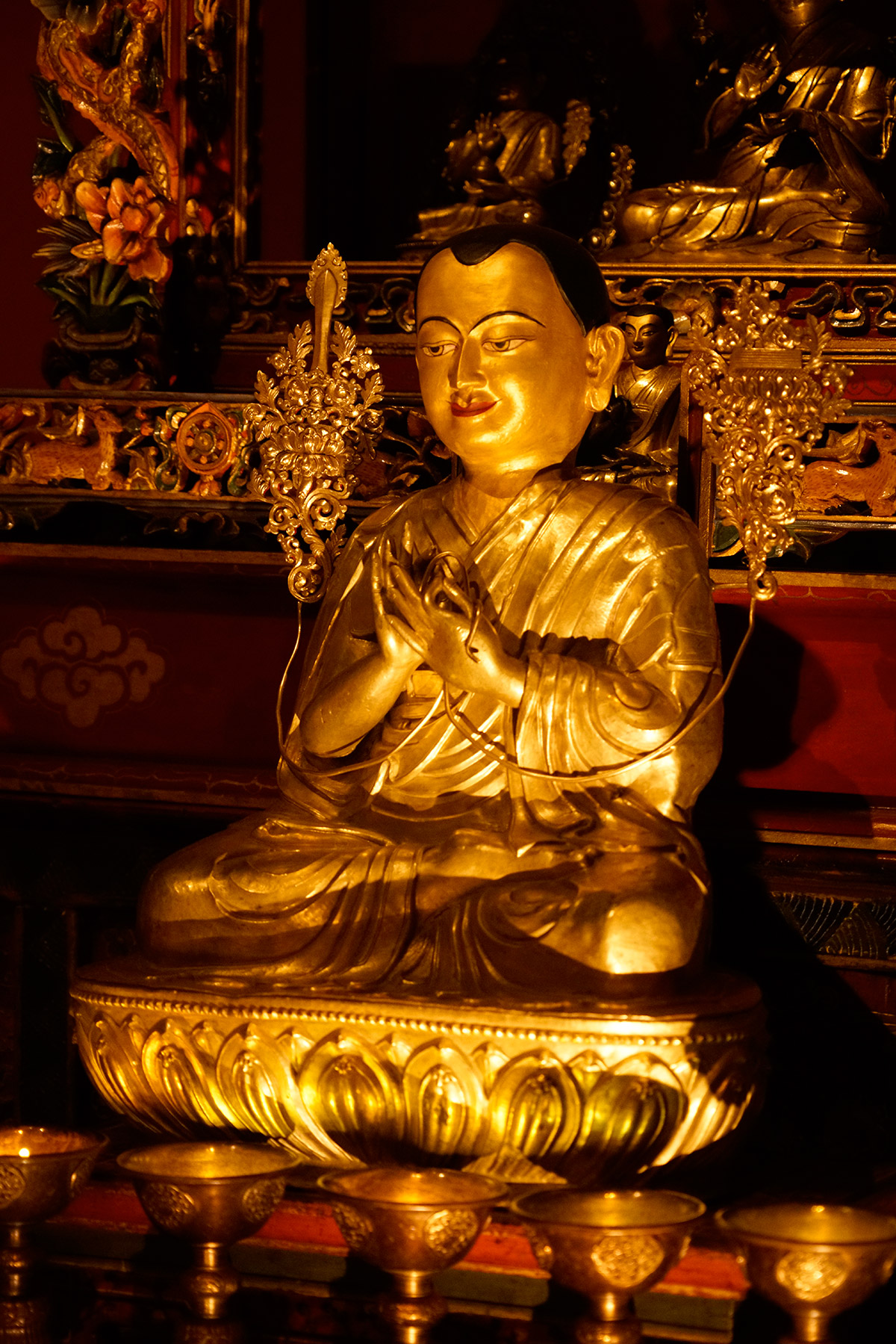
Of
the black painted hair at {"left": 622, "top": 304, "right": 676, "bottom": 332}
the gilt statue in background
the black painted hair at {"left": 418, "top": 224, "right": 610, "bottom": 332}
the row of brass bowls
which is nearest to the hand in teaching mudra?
the black painted hair at {"left": 418, "top": 224, "right": 610, "bottom": 332}

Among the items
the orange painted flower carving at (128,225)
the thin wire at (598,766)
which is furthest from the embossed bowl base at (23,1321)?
the orange painted flower carving at (128,225)

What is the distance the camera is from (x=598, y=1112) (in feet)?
8.88

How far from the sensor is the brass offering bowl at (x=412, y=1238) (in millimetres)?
2395

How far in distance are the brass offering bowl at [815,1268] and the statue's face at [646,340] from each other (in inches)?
76.9

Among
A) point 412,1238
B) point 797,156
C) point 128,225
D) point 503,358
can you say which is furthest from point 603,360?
point 412,1238

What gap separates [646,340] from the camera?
388 cm

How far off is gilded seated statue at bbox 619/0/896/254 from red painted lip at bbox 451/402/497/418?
3.84 feet

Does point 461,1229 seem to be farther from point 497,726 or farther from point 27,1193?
point 497,726

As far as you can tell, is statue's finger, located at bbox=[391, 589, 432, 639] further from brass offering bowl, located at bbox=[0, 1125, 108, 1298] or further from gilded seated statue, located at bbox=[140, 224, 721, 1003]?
brass offering bowl, located at bbox=[0, 1125, 108, 1298]

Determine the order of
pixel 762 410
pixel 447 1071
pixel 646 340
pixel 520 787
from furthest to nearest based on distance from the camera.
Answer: pixel 646 340
pixel 520 787
pixel 762 410
pixel 447 1071

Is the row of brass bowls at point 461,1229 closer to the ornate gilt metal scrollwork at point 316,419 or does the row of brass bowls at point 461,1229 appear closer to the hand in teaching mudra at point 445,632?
the hand in teaching mudra at point 445,632

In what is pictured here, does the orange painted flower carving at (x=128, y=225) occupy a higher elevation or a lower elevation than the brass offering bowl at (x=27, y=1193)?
higher

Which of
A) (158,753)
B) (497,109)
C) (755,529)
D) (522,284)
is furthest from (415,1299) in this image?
(497,109)

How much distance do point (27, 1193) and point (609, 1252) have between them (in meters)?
0.77
